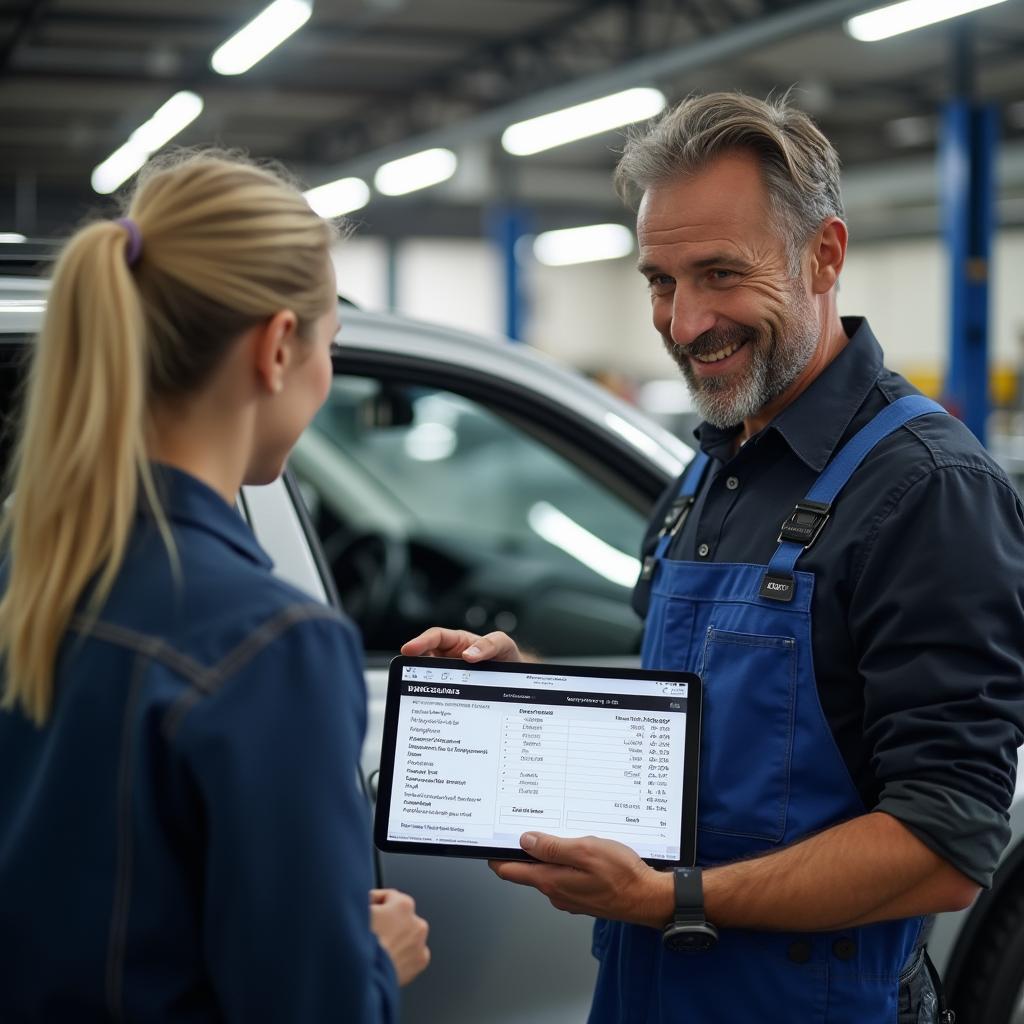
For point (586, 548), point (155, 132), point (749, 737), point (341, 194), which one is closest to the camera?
point (749, 737)

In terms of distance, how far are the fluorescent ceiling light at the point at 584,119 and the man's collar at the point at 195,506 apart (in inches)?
384

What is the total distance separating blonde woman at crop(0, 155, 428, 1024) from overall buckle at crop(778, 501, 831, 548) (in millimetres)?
624

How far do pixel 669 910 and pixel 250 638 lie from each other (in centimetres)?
68

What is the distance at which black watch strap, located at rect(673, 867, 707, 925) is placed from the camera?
1422mm

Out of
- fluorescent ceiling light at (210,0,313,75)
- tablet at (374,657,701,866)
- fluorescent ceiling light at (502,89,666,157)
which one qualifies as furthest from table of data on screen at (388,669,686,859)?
fluorescent ceiling light at (502,89,666,157)

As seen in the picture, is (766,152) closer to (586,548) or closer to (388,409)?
(388,409)

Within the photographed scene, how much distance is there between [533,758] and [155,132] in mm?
12608

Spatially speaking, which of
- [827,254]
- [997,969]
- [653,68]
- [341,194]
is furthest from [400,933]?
[341,194]

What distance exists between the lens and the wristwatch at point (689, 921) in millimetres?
1417

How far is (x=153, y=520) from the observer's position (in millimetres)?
1039

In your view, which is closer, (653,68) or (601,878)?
(601,878)

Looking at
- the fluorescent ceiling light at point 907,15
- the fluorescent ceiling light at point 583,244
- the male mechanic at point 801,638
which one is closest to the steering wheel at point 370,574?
the male mechanic at point 801,638

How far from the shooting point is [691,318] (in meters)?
1.62

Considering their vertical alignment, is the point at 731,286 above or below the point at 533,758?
above
